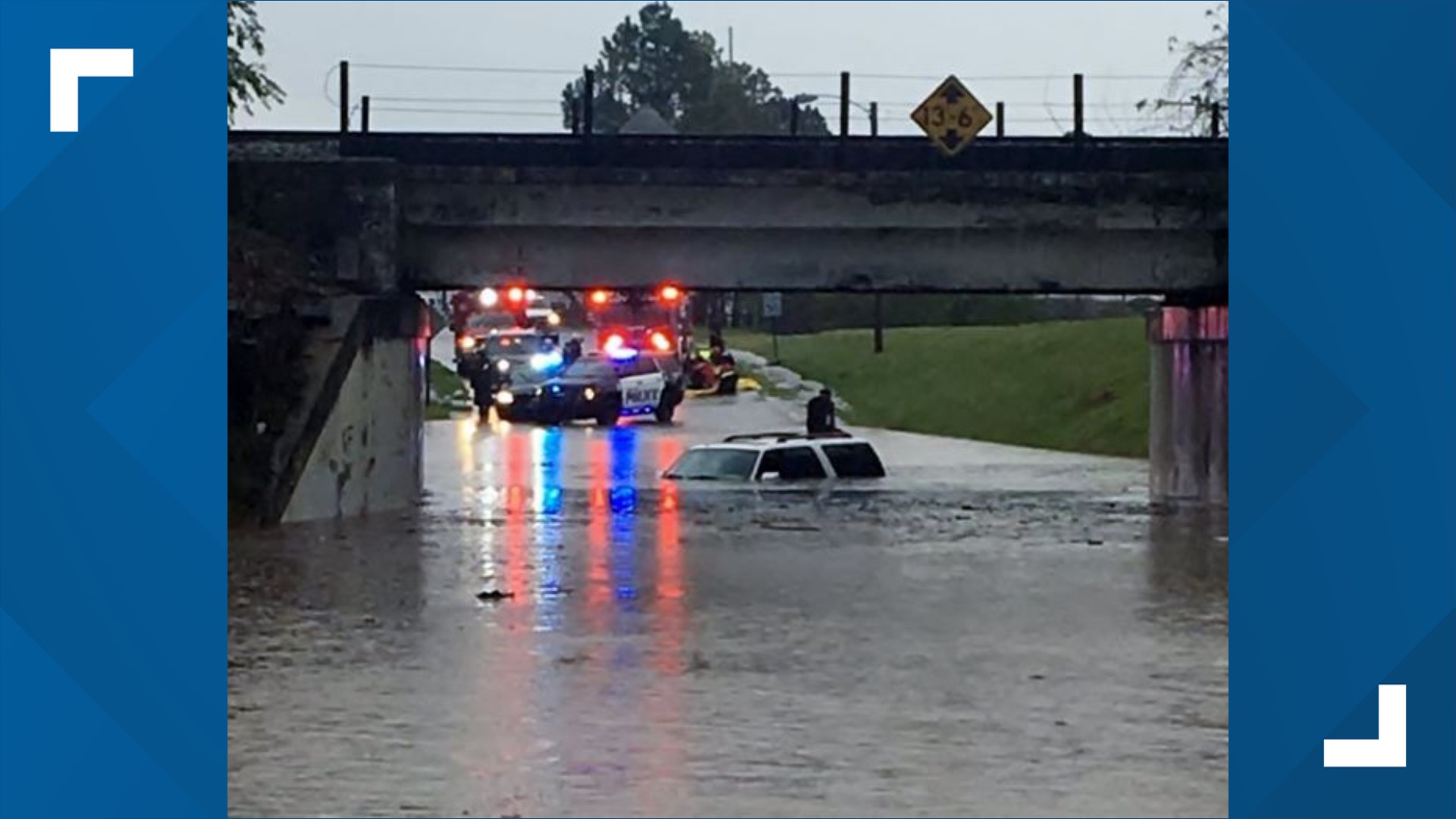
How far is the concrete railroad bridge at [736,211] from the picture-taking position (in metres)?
32.5

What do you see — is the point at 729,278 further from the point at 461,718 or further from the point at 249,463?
the point at 461,718

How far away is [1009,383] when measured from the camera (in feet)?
226

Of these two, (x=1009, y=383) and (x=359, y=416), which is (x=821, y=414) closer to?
(x=359, y=416)

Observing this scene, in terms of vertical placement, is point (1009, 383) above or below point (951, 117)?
below

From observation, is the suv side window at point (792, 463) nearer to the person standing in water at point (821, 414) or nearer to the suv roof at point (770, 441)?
the suv roof at point (770, 441)

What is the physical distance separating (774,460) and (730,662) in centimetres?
1956

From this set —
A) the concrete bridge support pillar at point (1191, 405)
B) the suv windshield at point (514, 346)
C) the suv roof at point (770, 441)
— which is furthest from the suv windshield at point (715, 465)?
the suv windshield at point (514, 346)

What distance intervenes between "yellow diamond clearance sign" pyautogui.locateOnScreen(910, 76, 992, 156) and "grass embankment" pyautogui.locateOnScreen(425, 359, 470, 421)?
31.2m

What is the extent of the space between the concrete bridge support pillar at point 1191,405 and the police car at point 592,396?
947 inches

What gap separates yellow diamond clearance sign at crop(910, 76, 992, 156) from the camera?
3319 centimetres
